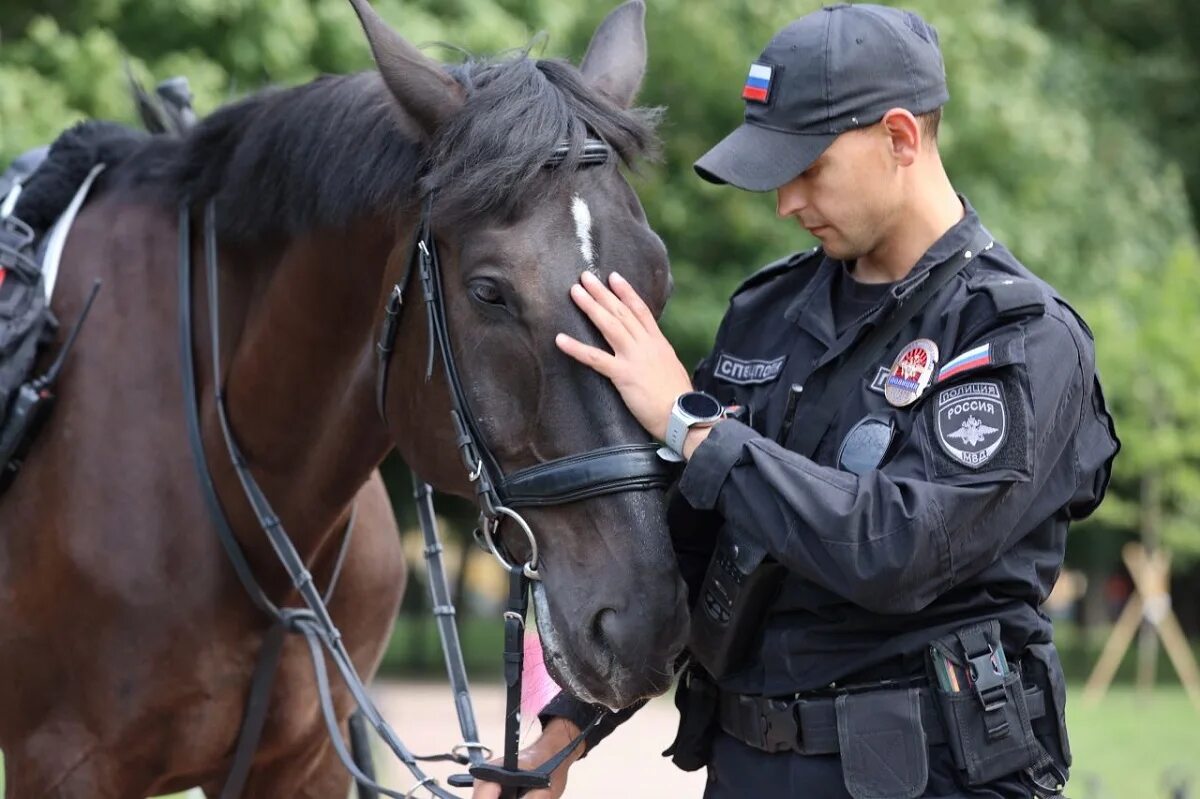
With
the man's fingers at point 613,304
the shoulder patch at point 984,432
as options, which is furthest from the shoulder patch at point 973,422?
the man's fingers at point 613,304

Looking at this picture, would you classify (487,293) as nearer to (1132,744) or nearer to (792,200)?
(792,200)

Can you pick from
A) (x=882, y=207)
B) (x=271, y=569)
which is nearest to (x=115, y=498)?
(x=271, y=569)

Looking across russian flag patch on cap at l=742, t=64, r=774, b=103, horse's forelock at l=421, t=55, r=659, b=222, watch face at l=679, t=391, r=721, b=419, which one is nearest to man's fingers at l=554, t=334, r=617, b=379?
watch face at l=679, t=391, r=721, b=419

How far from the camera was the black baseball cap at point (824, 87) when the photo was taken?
241 centimetres

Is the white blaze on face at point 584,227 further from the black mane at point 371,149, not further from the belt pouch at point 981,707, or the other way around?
the belt pouch at point 981,707

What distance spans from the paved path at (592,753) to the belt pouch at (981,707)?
19.5 ft

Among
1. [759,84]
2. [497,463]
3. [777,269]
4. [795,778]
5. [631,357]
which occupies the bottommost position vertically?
[795,778]

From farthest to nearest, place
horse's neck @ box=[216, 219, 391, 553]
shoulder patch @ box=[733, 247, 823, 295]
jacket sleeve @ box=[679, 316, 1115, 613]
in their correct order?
horse's neck @ box=[216, 219, 391, 553], shoulder patch @ box=[733, 247, 823, 295], jacket sleeve @ box=[679, 316, 1115, 613]

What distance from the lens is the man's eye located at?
2.54 metres

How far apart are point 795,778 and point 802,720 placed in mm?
99

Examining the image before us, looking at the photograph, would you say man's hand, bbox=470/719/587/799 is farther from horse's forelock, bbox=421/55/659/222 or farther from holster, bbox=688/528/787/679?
horse's forelock, bbox=421/55/659/222

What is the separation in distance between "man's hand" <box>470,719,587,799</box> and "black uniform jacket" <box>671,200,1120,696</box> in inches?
13.5

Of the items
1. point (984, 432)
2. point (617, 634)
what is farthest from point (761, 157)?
point (617, 634)

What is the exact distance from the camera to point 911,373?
2426mm
